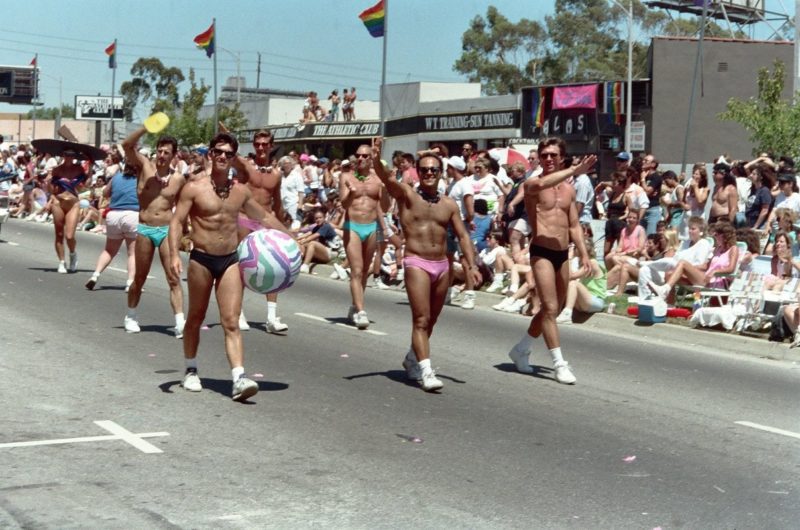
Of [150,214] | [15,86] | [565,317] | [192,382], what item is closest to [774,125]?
[565,317]

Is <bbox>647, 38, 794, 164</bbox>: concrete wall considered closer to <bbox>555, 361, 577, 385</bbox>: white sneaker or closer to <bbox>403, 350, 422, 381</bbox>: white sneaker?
<bbox>555, 361, 577, 385</bbox>: white sneaker

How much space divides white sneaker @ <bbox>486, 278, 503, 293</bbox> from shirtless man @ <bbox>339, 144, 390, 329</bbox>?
4906 mm

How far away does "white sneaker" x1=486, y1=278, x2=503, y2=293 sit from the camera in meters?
19.9

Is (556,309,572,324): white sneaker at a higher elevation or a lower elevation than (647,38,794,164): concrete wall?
lower

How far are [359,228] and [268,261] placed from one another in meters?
5.12

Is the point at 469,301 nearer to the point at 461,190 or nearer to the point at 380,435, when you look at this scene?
the point at 461,190

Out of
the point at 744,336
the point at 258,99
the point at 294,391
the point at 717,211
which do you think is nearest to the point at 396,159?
the point at 717,211

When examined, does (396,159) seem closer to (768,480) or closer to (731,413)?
(731,413)

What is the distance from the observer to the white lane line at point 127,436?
8.22 metres

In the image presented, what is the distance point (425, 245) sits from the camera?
36.1 ft

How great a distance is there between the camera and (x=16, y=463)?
772 centimetres

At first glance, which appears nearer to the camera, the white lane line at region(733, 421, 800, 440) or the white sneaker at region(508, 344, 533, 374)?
the white lane line at region(733, 421, 800, 440)

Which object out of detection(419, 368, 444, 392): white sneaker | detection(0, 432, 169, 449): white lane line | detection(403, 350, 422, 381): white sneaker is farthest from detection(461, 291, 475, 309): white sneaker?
detection(0, 432, 169, 449): white lane line

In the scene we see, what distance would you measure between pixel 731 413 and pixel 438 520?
14.9ft
